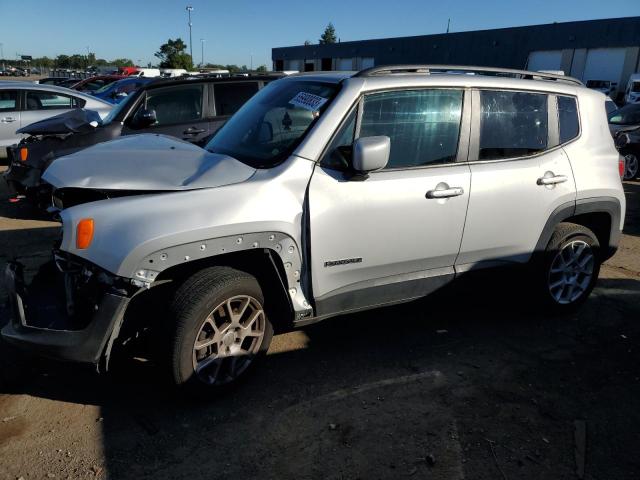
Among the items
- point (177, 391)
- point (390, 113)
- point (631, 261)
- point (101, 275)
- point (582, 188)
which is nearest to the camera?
point (101, 275)

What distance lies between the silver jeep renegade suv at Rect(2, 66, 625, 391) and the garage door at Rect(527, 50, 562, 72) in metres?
38.1

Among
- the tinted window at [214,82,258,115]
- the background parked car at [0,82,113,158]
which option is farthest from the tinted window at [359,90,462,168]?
the background parked car at [0,82,113,158]

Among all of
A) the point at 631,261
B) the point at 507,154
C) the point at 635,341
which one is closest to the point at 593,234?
the point at 635,341

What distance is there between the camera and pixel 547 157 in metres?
3.92

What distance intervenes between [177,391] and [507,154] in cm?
275

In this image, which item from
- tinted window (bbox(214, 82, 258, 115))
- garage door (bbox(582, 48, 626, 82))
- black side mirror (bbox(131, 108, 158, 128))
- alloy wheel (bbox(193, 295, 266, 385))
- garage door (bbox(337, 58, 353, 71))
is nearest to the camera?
alloy wheel (bbox(193, 295, 266, 385))

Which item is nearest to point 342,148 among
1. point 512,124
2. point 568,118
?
point 512,124

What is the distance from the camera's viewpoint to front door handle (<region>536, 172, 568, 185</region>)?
152 inches

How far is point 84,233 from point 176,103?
499 cm

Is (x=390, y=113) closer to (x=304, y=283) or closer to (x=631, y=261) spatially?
(x=304, y=283)

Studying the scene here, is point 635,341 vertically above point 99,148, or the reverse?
point 99,148

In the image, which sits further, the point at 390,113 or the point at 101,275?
the point at 390,113

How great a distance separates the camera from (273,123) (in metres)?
3.62

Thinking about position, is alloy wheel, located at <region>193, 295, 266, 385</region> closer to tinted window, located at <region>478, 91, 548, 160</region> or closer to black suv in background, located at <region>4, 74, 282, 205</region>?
tinted window, located at <region>478, 91, 548, 160</region>
